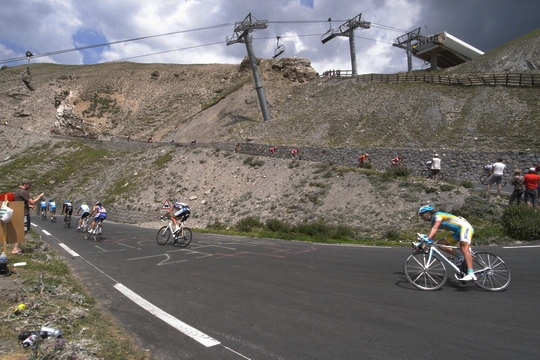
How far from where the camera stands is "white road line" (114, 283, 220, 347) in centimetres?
462

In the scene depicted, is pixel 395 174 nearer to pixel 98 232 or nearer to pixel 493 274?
pixel 493 274

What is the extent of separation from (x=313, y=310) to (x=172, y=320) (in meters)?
2.07

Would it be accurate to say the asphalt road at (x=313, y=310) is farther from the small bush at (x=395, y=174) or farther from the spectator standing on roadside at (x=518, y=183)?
the small bush at (x=395, y=174)

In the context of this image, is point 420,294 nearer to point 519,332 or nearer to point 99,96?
point 519,332

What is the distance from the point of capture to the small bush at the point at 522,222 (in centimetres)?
1230

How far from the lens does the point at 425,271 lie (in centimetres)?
712

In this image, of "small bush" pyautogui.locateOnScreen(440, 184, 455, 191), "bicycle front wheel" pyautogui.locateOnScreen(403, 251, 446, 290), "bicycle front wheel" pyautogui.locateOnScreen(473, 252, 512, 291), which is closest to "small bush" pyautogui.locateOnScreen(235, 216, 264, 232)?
"small bush" pyautogui.locateOnScreen(440, 184, 455, 191)

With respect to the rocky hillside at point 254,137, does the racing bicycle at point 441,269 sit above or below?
below

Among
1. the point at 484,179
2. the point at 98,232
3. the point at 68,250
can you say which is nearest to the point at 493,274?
the point at 68,250

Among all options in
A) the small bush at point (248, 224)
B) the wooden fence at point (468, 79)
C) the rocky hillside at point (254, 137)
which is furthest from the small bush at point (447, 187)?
the wooden fence at point (468, 79)

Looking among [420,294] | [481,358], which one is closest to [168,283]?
[420,294]

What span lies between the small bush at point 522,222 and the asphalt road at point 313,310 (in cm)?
262

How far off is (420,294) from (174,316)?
415 cm

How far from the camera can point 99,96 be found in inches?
3184
